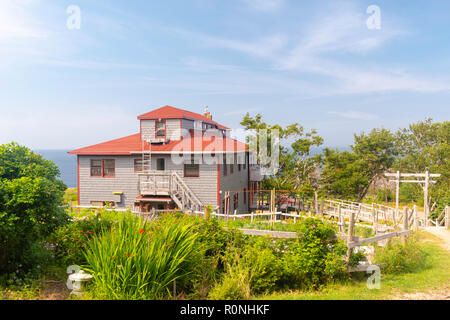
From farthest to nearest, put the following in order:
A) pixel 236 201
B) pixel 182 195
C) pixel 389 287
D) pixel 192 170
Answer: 1. pixel 236 201
2. pixel 192 170
3. pixel 182 195
4. pixel 389 287

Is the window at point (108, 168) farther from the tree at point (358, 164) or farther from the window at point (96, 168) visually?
the tree at point (358, 164)

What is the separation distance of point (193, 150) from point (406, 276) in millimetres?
14665

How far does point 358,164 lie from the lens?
34.4 meters

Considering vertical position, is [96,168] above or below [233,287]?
above

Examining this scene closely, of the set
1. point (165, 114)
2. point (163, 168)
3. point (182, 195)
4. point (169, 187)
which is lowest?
point (182, 195)

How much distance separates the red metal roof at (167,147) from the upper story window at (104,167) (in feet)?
2.32

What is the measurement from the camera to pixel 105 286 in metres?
6.55

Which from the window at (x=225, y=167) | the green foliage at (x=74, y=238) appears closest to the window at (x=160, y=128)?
the window at (x=225, y=167)

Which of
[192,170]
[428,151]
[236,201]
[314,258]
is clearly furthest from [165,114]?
[428,151]

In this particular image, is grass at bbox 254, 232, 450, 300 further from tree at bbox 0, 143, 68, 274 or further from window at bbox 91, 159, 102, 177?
window at bbox 91, 159, 102, 177

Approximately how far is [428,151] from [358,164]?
10410 mm

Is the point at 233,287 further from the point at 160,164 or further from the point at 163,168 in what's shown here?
the point at 160,164

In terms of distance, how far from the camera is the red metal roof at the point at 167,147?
21812 mm

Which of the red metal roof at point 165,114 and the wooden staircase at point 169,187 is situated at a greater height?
the red metal roof at point 165,114
